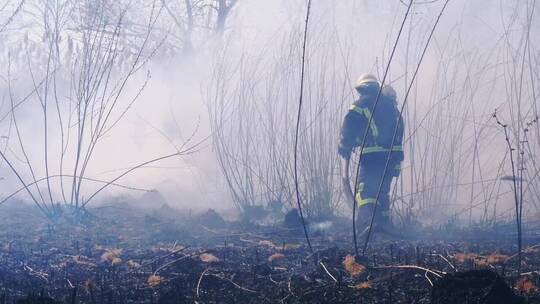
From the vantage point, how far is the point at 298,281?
12.7 feet

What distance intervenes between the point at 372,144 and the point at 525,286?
136 inches

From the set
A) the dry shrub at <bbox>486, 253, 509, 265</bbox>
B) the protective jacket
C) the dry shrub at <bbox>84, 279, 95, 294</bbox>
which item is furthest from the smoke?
the dry shrub at <bbox>84, 279, 95, 294</bbox>

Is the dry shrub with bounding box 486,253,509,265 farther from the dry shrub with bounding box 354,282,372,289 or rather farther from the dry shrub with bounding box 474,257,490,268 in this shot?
the dry shrub with bounding box 354,282,372,289

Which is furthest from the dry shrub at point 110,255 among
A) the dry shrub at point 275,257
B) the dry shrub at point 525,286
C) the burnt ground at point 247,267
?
the dry shrub at point 525,286

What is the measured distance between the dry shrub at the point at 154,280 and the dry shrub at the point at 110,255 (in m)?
0.94

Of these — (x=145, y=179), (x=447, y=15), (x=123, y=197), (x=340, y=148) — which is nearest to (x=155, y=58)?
(x=145, y=179)

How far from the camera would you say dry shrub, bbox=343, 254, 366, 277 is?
3.99 meters

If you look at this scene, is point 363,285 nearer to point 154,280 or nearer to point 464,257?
point 464,257

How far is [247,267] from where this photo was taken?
14.6 feet

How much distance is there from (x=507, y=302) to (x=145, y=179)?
9903 mm

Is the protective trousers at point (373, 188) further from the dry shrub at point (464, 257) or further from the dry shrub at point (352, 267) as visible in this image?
the dry shrub at point (352, 267)

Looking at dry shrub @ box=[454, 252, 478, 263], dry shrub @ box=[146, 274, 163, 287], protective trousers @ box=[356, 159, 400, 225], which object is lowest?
dry shrub @ box=[146, 274, 163, 287]

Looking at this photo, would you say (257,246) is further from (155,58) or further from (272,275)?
(155,58)

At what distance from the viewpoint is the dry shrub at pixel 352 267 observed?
13.1 feet
